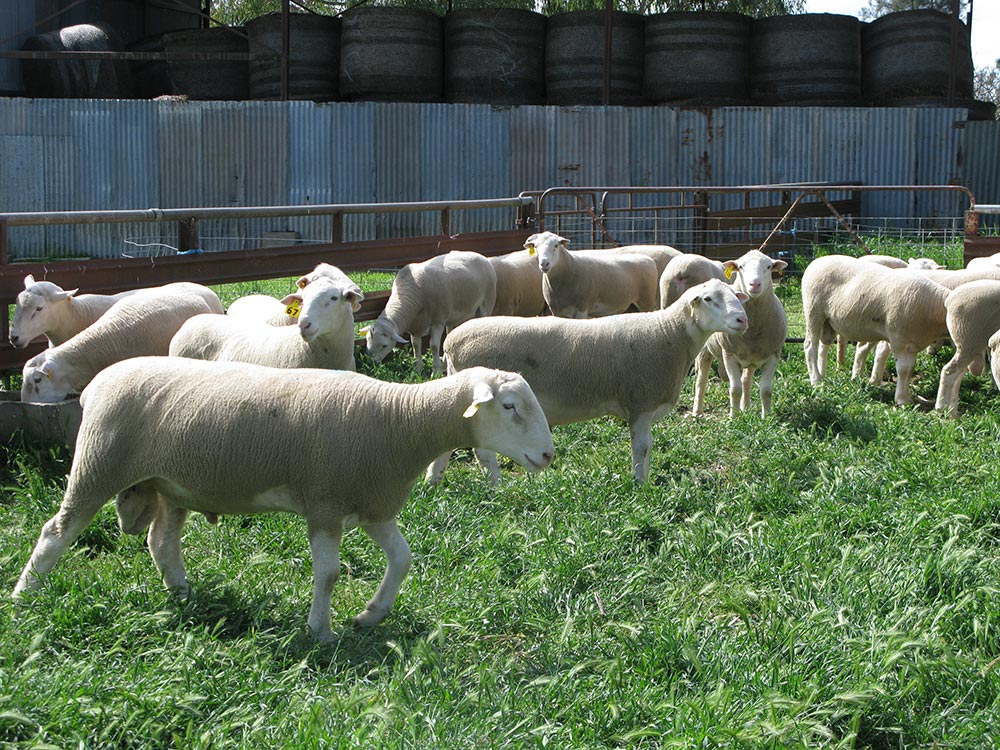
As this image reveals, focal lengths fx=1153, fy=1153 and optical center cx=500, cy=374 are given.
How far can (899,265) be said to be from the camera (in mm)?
9977

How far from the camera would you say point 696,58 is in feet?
64.6

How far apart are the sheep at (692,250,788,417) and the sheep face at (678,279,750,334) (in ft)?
3.89

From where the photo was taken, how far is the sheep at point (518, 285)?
10.6 meters

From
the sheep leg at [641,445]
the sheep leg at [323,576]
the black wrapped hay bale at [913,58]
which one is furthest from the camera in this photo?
the black wrapped hay bale at [913,58]

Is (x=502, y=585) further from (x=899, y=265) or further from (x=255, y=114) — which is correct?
(x=255, y=114)

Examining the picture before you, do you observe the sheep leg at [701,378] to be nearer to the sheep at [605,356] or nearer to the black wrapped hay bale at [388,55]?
the sheep at [605,356]

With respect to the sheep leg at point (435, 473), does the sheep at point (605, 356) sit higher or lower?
higher

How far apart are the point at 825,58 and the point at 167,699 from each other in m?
18.7

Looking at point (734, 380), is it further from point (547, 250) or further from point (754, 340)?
point (547, 250)

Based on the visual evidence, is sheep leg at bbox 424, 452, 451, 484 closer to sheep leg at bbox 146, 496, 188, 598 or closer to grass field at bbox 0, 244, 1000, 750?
grass field at bbox 0, 244, 1000, 750

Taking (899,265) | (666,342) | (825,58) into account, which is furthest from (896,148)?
(666,342)

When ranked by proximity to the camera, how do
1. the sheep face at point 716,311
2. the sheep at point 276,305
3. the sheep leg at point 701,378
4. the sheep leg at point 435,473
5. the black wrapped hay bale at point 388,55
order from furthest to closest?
the black wrapped hay bale at point 388,55 < the sheep leg at point 701,378 < the sheep at point 276,305 < the sheep face at point 716,311 < the sheep leg at point 435,473

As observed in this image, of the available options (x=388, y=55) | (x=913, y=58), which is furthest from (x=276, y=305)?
(x=913, y=58)

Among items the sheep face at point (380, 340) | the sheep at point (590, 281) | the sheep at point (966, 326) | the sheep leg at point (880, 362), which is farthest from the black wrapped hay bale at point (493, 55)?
the sheep at point (966, 326)
